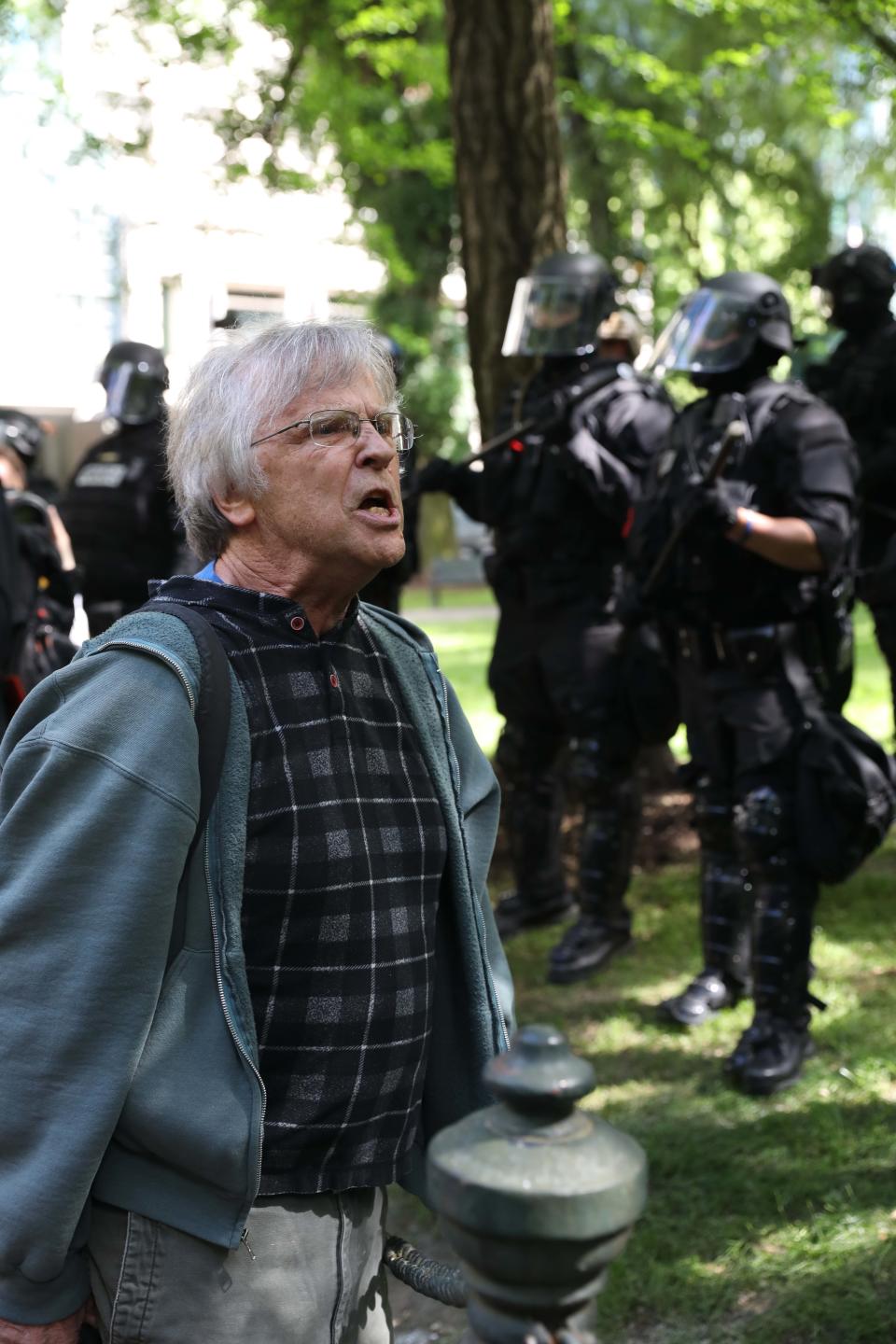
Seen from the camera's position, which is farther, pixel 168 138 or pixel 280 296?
pixel 280 296

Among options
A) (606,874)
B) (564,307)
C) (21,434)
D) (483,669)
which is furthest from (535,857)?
(483,669)

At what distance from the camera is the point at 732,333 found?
5.04m

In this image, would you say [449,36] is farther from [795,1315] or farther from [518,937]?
[795,1315]

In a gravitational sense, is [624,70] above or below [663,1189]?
above

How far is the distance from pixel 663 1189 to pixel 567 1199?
3.02m

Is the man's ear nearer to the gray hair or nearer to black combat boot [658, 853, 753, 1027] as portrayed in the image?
the gray hair

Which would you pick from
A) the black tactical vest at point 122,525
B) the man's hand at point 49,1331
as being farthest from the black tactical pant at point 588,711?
the man's hand at point 49,1331

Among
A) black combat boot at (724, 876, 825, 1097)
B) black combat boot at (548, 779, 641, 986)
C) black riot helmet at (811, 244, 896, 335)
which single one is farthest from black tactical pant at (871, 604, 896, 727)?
black combat boot at (724, 876, 825, 1097)

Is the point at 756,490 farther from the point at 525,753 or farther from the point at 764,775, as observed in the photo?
the point at 525,753

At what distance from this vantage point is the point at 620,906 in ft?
21.0

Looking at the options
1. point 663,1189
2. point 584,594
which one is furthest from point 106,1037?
point 584,594

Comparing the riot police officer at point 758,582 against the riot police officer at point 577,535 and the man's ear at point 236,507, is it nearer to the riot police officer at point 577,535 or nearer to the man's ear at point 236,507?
the riot police officer at point 577,535

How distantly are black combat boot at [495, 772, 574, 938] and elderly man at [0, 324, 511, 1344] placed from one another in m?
4.31

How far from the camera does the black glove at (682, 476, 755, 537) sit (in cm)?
466
